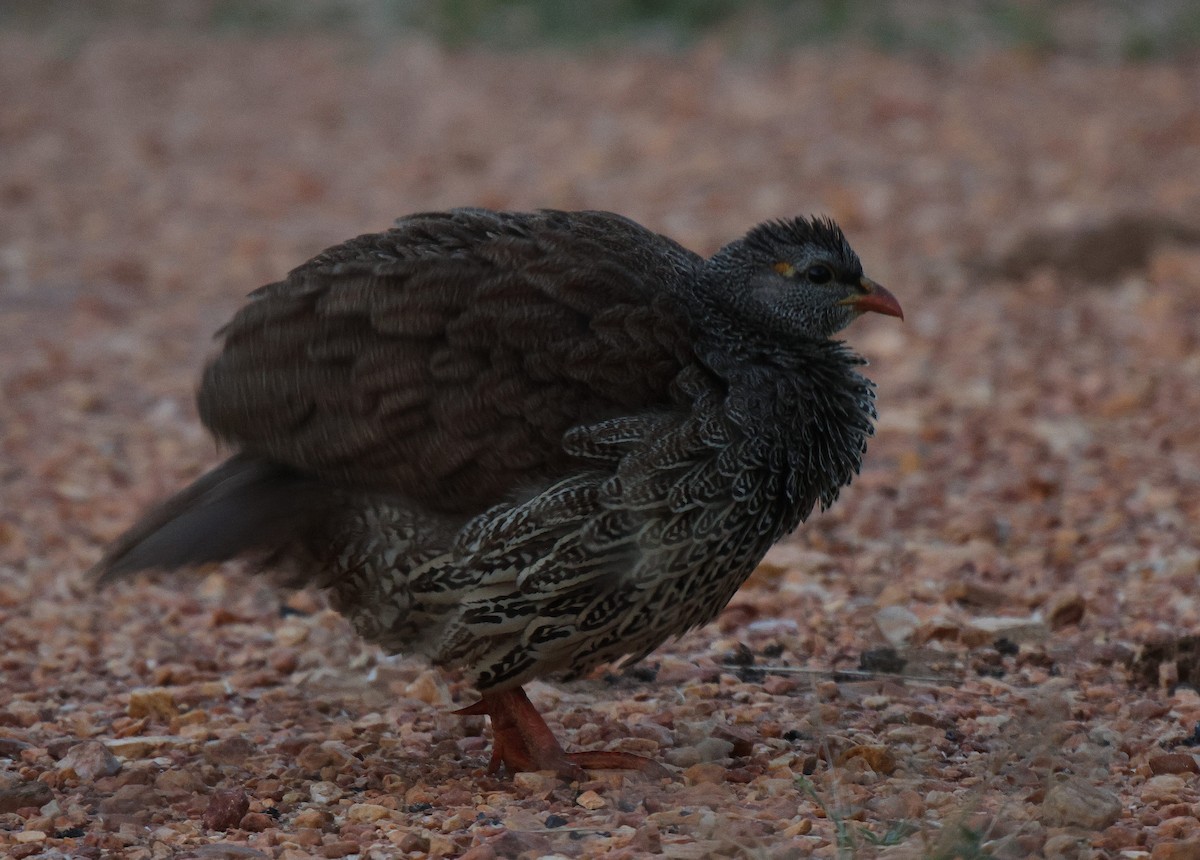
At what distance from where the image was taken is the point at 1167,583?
529 cm

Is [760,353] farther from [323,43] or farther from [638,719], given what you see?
[323,43]

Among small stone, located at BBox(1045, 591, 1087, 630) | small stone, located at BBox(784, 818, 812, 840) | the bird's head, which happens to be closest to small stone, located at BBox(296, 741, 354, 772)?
small stone, located at BBox(784, 818, 812, 840)

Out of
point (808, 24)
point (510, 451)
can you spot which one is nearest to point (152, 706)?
point (510, 451)

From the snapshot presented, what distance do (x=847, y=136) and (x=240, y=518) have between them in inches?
276

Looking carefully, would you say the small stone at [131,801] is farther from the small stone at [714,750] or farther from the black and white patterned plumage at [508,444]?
the small stone at [714,750]

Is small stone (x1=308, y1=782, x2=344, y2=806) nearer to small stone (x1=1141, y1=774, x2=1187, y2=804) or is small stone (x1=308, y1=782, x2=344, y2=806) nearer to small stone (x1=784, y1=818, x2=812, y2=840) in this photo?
small stone (x1=784, y1=818, x2=812, y2=840)

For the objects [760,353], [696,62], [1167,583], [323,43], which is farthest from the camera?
[323,43]

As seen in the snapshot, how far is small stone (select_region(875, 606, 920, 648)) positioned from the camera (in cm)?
503

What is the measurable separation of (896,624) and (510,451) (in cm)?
154

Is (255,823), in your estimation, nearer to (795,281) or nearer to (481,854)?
(481,854)

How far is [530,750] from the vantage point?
4.33 meters

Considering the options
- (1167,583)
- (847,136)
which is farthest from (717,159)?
(1167,583)

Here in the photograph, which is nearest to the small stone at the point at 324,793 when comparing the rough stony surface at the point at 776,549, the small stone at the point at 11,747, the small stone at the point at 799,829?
the rough stony surface at the point at 776,549

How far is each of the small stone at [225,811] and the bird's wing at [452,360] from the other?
0.79m
